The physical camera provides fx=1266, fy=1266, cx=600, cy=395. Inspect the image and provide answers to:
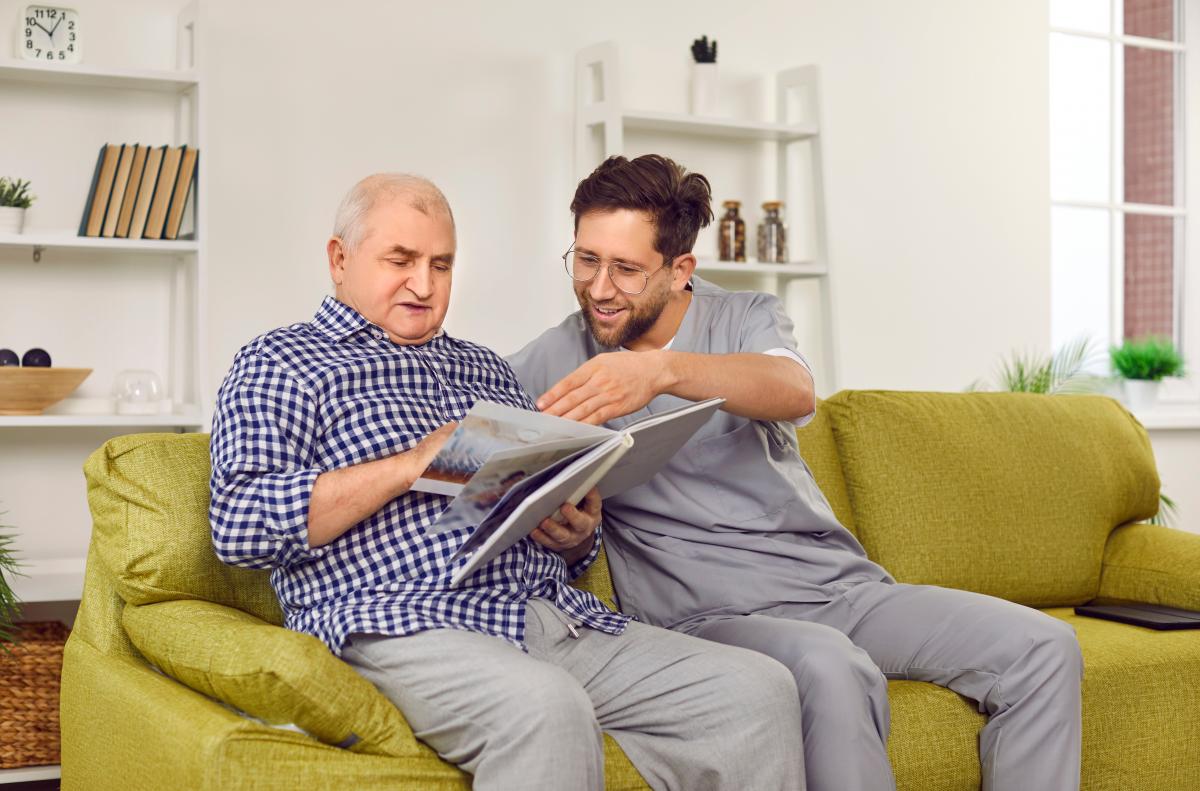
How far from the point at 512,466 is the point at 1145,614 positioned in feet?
5.28

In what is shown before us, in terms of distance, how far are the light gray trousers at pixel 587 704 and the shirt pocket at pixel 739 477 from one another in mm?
314

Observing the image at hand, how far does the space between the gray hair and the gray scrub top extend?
0.49 meters

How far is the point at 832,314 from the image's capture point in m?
3.87

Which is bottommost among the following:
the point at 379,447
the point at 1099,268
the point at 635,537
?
the point at 635,537

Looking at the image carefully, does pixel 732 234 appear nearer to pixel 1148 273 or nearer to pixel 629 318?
pixel 629 318

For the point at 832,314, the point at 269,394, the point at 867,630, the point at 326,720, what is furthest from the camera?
the point at 832,314

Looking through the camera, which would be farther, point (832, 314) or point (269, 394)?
point (832, 314)

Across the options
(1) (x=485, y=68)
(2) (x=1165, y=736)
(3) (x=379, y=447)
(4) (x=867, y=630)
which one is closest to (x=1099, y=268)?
(1) (x=485, y=68)

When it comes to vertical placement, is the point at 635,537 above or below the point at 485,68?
below

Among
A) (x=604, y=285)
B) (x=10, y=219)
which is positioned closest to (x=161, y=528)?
(x=604, y=285)

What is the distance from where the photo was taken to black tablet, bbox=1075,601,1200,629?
8.04 feet

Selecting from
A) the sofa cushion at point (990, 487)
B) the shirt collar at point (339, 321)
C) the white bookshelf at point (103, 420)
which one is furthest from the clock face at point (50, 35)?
the sofa cushion at point (990, 487)

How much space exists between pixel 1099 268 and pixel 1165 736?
117 inches

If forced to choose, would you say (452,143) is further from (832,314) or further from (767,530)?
(767,530)
